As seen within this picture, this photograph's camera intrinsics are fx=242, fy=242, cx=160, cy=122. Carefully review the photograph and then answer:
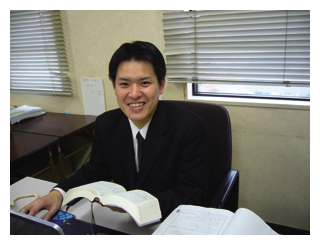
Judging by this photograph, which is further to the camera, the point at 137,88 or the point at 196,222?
the point at 137,88

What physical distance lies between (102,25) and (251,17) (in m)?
1.23

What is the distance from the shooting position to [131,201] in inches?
28.4

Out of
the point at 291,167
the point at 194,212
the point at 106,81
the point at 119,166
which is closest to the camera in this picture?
the point at 194,212

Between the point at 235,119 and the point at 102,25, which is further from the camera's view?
the point at 102,25

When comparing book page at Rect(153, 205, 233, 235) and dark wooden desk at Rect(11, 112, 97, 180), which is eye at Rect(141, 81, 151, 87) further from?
dark wooden desk at Rect(11, 112, 97, 180)

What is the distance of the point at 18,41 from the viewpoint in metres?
2.51

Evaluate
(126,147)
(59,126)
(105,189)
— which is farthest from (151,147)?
(59,126)

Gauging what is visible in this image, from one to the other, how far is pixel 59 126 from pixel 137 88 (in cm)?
137

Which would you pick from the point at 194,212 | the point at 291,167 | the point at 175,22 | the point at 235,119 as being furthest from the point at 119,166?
the point at 291,167

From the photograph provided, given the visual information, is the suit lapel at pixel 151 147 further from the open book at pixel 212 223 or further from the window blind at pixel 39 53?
the window blind at pixel 39 53

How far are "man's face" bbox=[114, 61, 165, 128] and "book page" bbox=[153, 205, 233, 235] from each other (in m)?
0.53

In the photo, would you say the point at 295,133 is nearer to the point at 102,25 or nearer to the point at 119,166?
the point at 119,166

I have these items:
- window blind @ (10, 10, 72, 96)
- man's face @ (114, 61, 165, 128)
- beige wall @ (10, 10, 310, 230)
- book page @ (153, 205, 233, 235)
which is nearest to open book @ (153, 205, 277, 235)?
book page @ (153, 205, 233, 235)

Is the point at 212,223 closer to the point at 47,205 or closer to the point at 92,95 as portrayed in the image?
the point at 47,205
